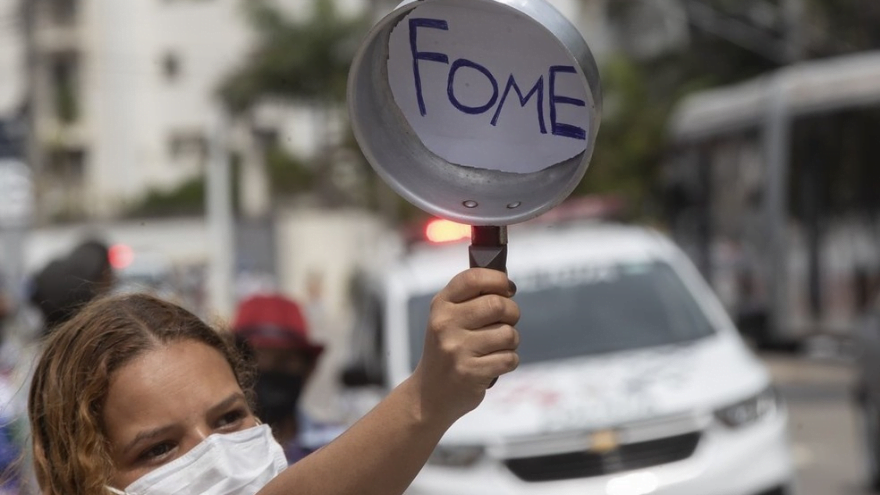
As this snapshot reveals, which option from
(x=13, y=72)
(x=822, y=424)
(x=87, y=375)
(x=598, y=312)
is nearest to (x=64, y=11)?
(x=13, y=72)

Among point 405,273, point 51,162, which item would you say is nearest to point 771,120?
point 405,273

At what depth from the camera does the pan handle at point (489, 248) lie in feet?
6.03

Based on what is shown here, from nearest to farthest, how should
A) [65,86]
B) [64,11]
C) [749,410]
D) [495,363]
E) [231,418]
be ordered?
[495,363], [231,418], [749,410], [64,11], [65,86]

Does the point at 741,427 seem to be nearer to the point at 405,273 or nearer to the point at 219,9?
the point at 405,273

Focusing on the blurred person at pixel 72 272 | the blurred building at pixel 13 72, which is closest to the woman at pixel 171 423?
the blurred person at pixel 72 272

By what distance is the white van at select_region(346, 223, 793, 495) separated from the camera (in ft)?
20.8

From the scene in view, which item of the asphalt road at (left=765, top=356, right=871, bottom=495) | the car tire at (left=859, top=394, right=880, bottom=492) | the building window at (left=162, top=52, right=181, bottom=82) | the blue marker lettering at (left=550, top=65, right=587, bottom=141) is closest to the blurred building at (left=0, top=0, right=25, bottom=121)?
the asphalt road at (left=765, top=356, right=871, bottom=495)

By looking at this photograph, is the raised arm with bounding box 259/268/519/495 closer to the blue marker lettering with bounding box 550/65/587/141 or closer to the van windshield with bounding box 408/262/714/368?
the blue marker lettering with bounding box 550/65/587/141

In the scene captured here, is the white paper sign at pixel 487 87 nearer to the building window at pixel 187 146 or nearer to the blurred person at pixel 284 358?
the blurred person at pixel 284 358

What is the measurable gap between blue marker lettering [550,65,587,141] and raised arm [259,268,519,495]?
7.8 inches

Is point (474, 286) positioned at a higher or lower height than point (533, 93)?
lower

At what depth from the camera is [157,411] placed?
7.11 ft

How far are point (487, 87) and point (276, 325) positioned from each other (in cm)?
367

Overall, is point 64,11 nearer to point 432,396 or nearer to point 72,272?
point 72,272
